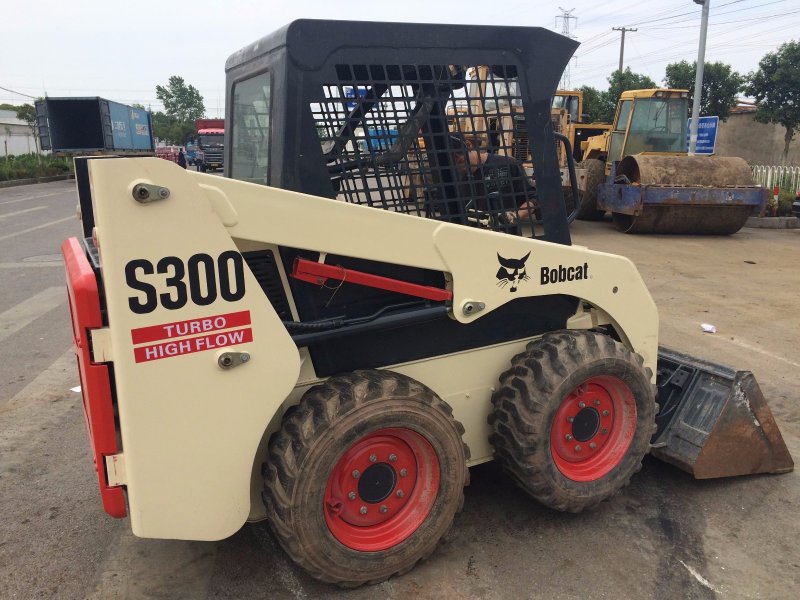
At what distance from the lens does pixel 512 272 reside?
2.79 metres

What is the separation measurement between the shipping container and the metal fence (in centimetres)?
2204

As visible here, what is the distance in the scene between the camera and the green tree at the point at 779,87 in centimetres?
2488

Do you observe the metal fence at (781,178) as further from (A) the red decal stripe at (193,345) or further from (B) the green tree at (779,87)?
(A) the red decal stripe at (193,345)

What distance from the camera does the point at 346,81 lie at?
8.50ft

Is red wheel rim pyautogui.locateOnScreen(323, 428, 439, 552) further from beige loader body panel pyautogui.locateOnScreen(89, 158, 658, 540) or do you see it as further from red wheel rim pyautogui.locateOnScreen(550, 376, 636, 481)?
red wheel rim pyautogui.locateOnScreen(550, 376, 636, 481)

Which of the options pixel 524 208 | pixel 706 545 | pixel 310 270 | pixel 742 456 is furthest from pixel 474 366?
pixel 742 456

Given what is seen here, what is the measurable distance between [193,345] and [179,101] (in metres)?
91.3

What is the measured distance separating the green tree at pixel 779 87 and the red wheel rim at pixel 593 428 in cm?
2710

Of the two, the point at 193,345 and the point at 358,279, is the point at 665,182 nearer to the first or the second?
the point at 358,279

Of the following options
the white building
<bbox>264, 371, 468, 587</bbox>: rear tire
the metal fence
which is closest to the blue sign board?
the metal fence

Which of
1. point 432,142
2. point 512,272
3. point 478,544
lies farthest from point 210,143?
point 478,544

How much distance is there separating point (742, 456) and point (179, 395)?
9.53ft

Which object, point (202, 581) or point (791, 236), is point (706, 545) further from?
point (791, 236)

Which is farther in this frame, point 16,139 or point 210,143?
point 16,139
